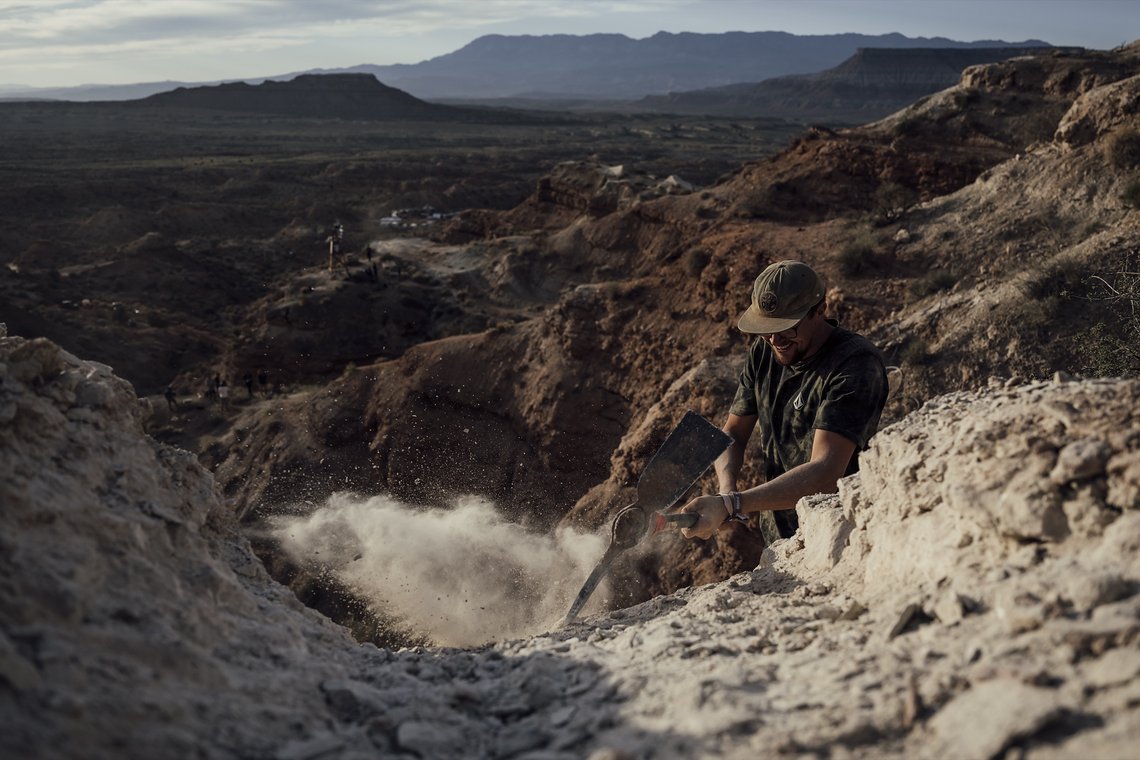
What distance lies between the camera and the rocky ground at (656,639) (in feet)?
5.97

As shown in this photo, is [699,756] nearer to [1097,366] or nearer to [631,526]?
[631,526]

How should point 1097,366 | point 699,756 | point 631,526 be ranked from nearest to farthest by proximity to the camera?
1. point 699,756
2. point 631,526
3. point 1097,366

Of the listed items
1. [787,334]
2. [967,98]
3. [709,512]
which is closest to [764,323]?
[787,334]

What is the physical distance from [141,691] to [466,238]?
26070mm

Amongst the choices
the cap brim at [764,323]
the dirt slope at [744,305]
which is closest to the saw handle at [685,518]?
the cap brim at [764,323]

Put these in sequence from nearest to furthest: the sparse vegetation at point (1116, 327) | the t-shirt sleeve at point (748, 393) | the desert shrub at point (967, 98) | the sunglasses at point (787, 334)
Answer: the sunglasses at point (787, 334)
the t-shirt sleeve at point (748, 393)
the sparse vegetation at point (1116, 327)
the desert shrub at point (967, 98)

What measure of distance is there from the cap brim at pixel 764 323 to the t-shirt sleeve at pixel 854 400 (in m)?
0.30

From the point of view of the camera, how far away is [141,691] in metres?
1.93

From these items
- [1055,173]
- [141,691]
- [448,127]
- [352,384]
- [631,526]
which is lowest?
[352,384]

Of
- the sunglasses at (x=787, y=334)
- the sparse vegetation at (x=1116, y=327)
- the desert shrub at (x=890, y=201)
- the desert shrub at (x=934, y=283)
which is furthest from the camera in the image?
the desert shrub at (x=890, y=201)

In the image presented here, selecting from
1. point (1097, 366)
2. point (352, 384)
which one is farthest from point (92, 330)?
point (1097, 366)

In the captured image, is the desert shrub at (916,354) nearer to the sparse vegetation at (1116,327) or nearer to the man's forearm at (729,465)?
the sparse vegetation at (1116,327)

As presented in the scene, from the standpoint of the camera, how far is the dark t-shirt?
367 cm

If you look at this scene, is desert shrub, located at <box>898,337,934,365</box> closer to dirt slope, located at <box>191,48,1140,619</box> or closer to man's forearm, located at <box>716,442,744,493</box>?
dirt slope, located at <box>191,48,1140,619</box>
